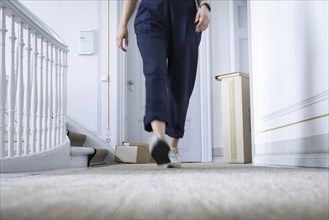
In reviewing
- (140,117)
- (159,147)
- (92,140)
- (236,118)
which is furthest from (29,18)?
(140,117)

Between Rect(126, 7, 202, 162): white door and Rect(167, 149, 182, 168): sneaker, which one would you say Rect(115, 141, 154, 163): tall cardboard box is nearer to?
Rect(126, 7, 202, 162): white door

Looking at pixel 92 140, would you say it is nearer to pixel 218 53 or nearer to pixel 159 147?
pixel 218 53

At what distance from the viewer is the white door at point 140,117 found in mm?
4789

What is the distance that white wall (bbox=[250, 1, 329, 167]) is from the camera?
6.10ft

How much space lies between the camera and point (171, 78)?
1995mm

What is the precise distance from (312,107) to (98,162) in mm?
2652

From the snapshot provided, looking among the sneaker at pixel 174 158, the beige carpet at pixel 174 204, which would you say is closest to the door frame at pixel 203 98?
the sneaker at pixel 174 158

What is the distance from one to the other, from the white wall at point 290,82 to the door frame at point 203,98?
1.53m

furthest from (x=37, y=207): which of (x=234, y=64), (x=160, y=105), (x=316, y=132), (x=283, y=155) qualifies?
(x=234, y=64)

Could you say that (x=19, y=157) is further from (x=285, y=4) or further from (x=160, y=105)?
(x=285, y=4)

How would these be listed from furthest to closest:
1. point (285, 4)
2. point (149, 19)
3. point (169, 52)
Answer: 1. point (285, 4)
2. point (169, 52)
3. point (149, 19)

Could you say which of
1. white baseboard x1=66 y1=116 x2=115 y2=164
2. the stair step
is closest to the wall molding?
the stair step

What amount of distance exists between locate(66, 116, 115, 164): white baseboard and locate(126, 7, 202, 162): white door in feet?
0.86

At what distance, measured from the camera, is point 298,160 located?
83.9 inches
